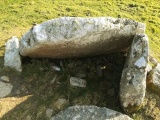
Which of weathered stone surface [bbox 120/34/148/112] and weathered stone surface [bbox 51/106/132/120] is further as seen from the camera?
weathered stone surface [bbox 120/34/148/112]

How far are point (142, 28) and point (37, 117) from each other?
3.29m

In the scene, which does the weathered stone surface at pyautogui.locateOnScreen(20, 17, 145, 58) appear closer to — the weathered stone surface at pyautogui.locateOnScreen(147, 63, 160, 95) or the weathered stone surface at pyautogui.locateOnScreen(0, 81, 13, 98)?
the weathered stone surface at pyautogui.locateOnScreen(0, 81, 13, 98)

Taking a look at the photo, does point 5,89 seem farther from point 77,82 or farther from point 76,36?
point 76,36

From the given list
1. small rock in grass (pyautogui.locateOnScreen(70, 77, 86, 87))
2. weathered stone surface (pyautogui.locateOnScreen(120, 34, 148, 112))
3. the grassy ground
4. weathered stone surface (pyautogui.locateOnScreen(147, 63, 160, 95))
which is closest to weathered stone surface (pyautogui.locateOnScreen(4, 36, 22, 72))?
the grassy ground

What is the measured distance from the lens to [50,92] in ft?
28.7

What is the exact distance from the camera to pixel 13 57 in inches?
363

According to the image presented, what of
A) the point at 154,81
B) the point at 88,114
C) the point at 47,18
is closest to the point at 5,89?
the point at 88,114

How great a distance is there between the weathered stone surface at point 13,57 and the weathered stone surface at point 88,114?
6.05 ft

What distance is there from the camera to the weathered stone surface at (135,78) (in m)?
8.15

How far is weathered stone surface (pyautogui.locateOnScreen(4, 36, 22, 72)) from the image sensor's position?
29.9 feet

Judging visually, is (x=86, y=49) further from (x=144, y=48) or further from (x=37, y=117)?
(x=37, y=117)

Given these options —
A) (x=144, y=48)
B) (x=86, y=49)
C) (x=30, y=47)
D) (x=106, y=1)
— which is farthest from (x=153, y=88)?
(x=106, y=1)

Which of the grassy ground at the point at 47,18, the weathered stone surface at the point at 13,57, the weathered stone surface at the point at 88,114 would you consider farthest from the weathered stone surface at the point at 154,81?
the weathered stone surface at the point at 13,57

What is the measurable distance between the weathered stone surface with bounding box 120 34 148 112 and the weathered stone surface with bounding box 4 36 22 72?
269 centimetres
